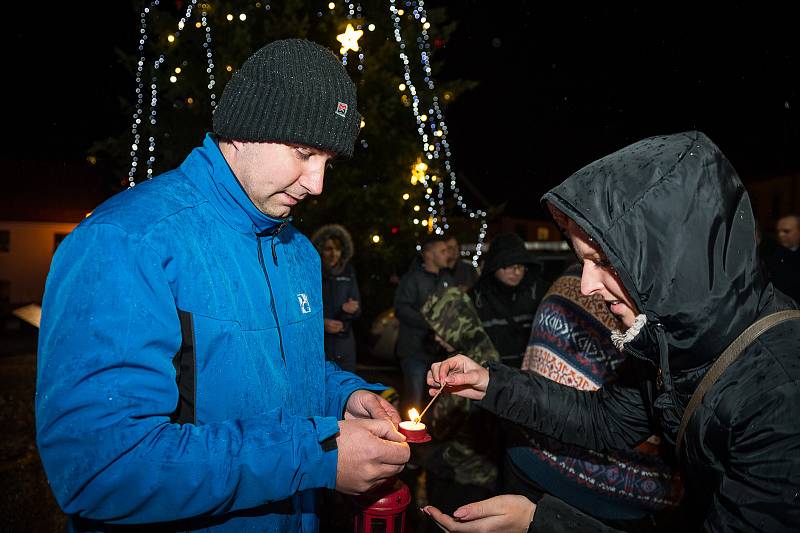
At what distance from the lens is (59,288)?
1428 millimetres

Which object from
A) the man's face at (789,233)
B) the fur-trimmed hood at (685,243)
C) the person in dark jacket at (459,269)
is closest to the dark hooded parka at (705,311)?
the fur-trimmed hood at (685,243)

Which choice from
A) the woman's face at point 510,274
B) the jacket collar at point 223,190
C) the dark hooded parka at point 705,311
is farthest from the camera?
the woman's face at point 510,274

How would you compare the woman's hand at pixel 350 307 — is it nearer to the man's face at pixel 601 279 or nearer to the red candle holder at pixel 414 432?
the red candle holder at pixel 414 432

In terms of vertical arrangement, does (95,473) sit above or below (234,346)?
below

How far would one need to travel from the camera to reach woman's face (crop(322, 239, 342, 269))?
738 cm

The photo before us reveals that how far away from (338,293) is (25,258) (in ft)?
81.3

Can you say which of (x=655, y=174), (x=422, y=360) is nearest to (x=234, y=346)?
(x=655, y=174)

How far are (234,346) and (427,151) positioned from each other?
8.98m

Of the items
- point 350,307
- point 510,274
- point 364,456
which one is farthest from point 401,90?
point 364,456

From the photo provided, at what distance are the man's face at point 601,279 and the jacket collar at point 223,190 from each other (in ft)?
4.14

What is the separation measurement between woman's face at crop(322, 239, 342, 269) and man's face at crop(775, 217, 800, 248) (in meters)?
6.52

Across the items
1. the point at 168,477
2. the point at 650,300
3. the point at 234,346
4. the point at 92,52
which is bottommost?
the point at 168,477

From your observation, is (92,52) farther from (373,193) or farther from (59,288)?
(59,288)

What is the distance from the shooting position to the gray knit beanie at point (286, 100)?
1.91m
